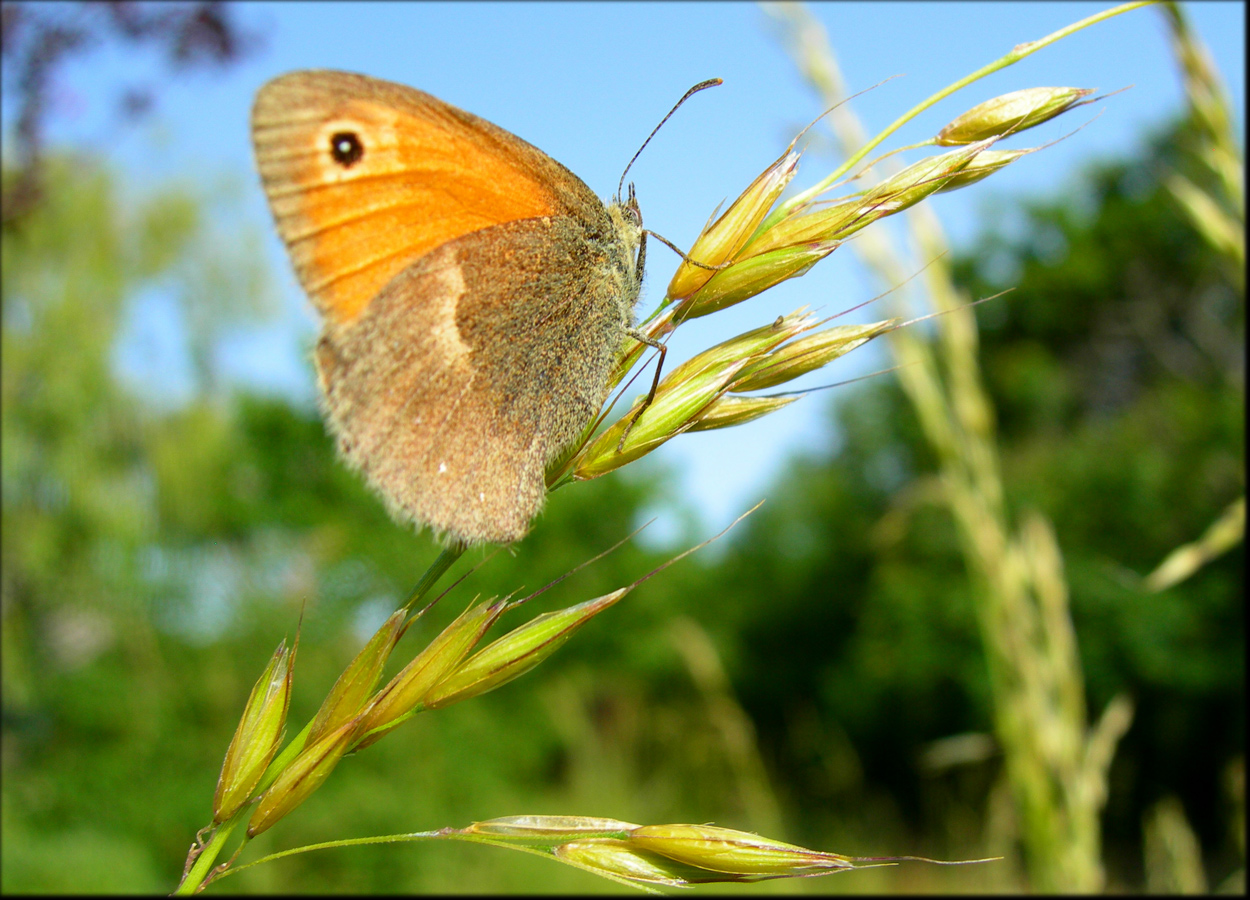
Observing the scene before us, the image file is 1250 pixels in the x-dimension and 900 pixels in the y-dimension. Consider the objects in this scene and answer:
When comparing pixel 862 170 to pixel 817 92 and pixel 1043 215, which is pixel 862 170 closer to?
pixel 817 92

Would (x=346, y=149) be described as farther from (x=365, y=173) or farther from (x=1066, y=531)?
(x=1066, y=531)

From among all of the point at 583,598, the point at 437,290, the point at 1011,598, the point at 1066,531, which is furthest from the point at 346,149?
the point at 1066,531

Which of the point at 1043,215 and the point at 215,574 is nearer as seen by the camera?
the point at 215,574

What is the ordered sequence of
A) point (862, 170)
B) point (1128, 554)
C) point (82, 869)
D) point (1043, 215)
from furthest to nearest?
point (1043, 215) < point (1128, 554) < point (82, 869) < point (862, 170)

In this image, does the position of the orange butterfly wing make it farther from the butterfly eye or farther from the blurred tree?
the blurred tree

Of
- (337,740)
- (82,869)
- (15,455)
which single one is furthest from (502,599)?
(15,455)

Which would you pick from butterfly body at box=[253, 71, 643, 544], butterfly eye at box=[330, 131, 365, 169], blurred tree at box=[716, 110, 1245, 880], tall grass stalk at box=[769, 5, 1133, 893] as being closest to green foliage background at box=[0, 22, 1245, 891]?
blurred tree at box=[716, 110, 1245, 880]

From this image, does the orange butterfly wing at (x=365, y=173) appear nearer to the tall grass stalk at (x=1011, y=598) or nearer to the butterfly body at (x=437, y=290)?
the butterfly body at (x=437, y=290)

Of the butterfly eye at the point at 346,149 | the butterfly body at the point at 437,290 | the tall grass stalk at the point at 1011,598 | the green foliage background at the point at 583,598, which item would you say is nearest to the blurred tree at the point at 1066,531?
the green foliage background at the point at 583,598
